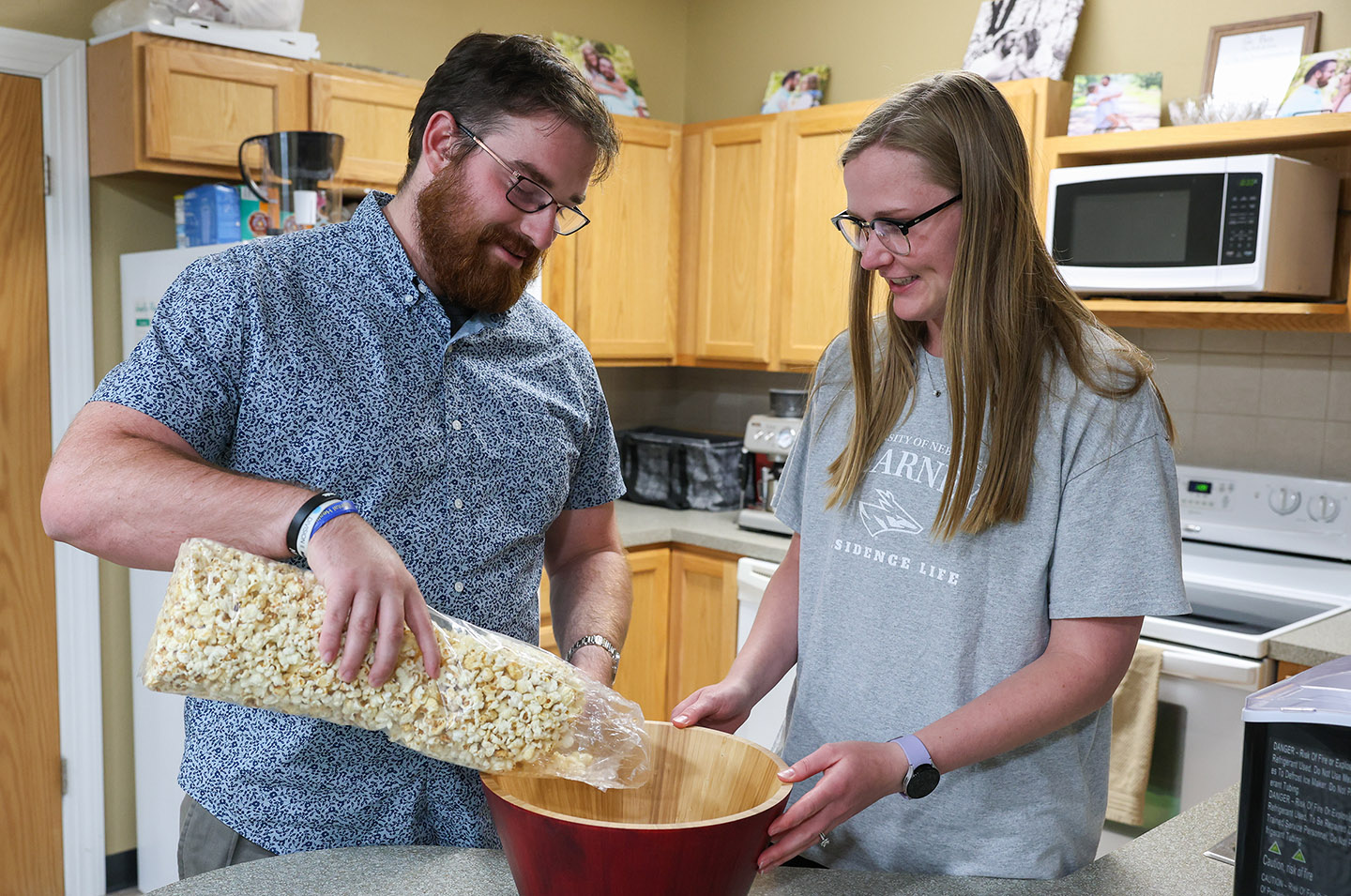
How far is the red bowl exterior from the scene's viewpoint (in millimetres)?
871

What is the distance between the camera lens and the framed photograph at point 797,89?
3.66 m

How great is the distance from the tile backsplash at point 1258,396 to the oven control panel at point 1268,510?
8cm

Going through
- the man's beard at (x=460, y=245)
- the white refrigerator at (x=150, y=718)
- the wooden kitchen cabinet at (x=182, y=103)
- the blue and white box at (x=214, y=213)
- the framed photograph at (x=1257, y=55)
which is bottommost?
the white refrigerator at (x=150, y=718)

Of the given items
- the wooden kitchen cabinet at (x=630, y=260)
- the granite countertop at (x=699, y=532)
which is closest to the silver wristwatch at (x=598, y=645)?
the granite countertop at (x=699, y=532)

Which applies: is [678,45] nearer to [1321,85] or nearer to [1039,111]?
[1039,111]

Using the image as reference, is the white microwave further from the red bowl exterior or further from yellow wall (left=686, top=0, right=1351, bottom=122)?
the red bowl exterior

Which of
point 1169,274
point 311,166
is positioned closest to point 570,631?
point 311,166

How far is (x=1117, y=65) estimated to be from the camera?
308 cm

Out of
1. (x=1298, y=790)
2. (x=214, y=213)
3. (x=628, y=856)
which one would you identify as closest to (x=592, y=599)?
(x=628, y=856)

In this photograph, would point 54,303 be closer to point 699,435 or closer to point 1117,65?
point 699,435

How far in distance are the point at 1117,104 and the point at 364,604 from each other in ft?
8.60

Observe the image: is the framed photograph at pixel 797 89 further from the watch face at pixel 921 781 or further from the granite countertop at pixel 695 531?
the watch face at pixel 921 781

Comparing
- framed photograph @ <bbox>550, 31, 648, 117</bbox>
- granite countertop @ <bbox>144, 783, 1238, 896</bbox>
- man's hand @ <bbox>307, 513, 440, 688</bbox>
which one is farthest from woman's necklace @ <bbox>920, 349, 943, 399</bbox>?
framed photograph @ <bbox>550, 31, 648, 117</bbox>

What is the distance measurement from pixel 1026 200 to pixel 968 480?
0.30 metres
